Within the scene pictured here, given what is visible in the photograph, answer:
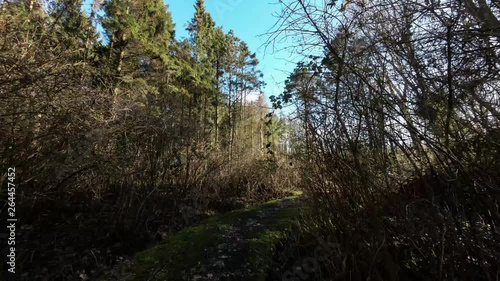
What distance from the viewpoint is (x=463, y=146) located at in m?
1.72

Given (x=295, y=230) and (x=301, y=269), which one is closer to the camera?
(x=301, y=269)

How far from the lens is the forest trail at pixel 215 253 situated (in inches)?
106

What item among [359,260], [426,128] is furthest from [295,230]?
[426,128]

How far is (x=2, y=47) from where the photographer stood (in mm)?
2877

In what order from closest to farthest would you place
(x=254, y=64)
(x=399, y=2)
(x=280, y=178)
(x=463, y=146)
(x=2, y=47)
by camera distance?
(x=463, y=146), (x=399, y=2), (x=2, y=47), (x=280, y=178), (x=254, y=64)

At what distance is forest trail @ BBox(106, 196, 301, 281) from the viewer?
2691mm

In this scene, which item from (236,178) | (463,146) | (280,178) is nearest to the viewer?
(463,146)

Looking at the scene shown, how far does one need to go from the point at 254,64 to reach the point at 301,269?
852cm

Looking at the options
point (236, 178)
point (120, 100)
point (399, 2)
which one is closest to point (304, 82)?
point (399, 2)

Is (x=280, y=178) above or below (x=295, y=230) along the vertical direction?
above

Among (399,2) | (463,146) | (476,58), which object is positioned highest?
(399,2)

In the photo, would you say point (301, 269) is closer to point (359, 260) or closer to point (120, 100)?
point (359, 260)

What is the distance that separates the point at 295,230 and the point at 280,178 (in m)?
4.12

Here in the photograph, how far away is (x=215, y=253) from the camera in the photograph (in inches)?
123
